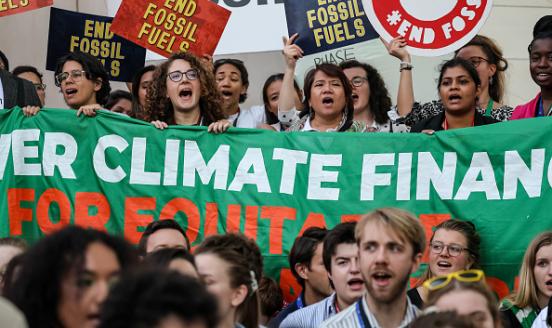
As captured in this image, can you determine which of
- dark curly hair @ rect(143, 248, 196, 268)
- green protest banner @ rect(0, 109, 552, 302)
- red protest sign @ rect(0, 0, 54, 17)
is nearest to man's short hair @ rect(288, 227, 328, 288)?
green protest banner @ rect(0, 109, 552, 302)

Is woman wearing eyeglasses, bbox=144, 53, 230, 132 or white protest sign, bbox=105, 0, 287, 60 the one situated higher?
white protest sign, bbox=105, 0, 287, 60

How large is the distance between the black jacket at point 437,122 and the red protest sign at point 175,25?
1884 mm

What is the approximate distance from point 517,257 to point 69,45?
167 inches

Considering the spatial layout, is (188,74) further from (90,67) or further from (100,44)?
(100,44)

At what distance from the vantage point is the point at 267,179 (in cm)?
806

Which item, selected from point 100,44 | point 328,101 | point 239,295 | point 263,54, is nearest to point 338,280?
point 239,295

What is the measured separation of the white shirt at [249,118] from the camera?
9.53 metres

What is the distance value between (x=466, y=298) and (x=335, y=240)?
1.58 meters

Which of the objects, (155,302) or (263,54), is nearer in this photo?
(155,302)

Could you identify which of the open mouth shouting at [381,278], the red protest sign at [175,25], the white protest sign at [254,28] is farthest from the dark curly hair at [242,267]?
the white protest sign at [254,28]

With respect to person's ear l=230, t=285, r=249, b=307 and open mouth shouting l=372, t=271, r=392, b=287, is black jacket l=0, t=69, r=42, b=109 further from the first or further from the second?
open mouth shouting l=372, t=271, r=392, b=287

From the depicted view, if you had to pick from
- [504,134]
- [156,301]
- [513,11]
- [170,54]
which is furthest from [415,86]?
[156,301]

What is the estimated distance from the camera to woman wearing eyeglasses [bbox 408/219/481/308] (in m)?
7.23

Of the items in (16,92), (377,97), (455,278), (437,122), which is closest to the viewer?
(455,278)
